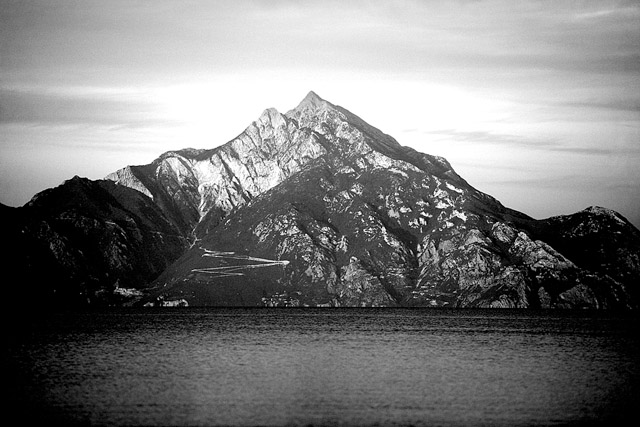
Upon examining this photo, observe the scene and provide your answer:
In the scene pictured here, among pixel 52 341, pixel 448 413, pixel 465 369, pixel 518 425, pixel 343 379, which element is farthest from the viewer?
pixel 52 341

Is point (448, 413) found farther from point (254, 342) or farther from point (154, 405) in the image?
point (254, 342)

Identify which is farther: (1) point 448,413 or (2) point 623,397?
(2) point 623,397

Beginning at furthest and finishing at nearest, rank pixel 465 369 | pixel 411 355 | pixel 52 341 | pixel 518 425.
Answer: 1. pixel 52 341
2. pixel 411 355
3. pixel 465 369
4. pixel 518 425

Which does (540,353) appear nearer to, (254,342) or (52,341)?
(254,342)

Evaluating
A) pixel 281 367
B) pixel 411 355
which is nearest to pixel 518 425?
pixel 281 367

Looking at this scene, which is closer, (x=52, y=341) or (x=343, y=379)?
(x=343, y=379)

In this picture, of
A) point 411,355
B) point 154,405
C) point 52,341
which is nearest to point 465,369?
point 411,355

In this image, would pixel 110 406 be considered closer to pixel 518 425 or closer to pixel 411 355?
pixel 518 425

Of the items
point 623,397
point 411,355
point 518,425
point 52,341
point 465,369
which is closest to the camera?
point 518,425

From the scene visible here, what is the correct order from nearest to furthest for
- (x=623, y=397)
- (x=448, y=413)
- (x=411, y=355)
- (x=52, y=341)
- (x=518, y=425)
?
1. (x=518, y=425)
2. (x=448, y=413)
3. (x=623, y=397)
4. (x=411, y=355)
5. (x=52, y=341)
